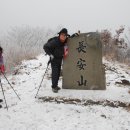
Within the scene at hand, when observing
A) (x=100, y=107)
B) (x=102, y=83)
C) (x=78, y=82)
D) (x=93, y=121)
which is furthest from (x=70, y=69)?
(x=93, y=121)

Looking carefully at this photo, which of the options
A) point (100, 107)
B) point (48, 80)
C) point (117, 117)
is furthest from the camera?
point (48, 80)

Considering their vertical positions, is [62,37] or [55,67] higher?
[62,37]

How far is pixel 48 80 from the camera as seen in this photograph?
9453 millimetres

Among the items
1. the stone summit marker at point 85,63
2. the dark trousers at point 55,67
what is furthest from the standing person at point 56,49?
the stone summit marker at point 85,63

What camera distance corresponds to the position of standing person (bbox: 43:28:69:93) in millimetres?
7551

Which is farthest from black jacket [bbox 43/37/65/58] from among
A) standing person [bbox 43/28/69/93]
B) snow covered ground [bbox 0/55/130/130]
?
snow covered ground [bbox 0/55/130/130]

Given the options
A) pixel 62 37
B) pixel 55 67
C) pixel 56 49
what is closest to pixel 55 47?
pixel 56 49

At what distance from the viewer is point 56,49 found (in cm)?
768

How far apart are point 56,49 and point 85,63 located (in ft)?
3.28

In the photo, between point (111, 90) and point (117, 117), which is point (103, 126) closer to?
point (117, 117)

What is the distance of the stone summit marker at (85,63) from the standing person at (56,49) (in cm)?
35

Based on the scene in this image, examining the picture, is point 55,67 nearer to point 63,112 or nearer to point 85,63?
point 85,63

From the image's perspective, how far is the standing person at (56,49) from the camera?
A: 7.55 m

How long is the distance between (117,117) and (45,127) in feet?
5.78
